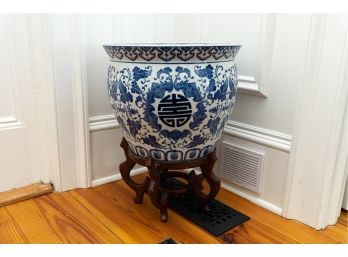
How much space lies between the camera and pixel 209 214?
1.20 metres

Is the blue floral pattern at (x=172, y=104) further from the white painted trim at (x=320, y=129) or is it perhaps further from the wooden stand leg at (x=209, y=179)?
the white painted trim at (x=320, y=129)

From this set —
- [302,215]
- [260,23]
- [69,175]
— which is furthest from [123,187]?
[260,23]

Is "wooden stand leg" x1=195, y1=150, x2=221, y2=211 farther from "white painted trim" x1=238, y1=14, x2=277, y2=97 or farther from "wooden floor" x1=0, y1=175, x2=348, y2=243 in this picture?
"white painted trim" x1=238, y1=14, x2=277, y2=97

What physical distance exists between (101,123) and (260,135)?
26.1 inches

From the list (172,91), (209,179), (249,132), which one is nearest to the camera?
(172,91)

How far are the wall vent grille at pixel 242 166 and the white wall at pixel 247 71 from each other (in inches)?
1.1

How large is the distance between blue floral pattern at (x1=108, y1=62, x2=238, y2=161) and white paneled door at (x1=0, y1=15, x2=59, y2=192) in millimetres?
382

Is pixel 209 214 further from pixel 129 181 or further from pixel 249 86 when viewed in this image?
pixel 249 86

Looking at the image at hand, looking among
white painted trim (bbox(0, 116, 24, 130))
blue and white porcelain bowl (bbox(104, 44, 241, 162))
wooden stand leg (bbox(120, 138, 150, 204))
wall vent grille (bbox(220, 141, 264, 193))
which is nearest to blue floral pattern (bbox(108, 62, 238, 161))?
blue and white porcelain bowl (bbox(104, 44, 241, 162))

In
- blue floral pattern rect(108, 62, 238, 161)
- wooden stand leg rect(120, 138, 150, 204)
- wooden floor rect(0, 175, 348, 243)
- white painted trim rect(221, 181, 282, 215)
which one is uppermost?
blue floral pattern rect(108, 62, 238, 161)

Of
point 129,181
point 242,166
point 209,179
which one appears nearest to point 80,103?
point 129,181

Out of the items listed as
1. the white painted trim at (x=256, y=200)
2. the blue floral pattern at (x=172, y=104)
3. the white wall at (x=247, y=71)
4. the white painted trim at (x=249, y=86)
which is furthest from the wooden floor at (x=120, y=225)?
the white painted trim at (x=249, y=86)

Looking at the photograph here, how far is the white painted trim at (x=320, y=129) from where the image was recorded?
997 mm

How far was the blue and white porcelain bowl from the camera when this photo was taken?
0.95 metres
